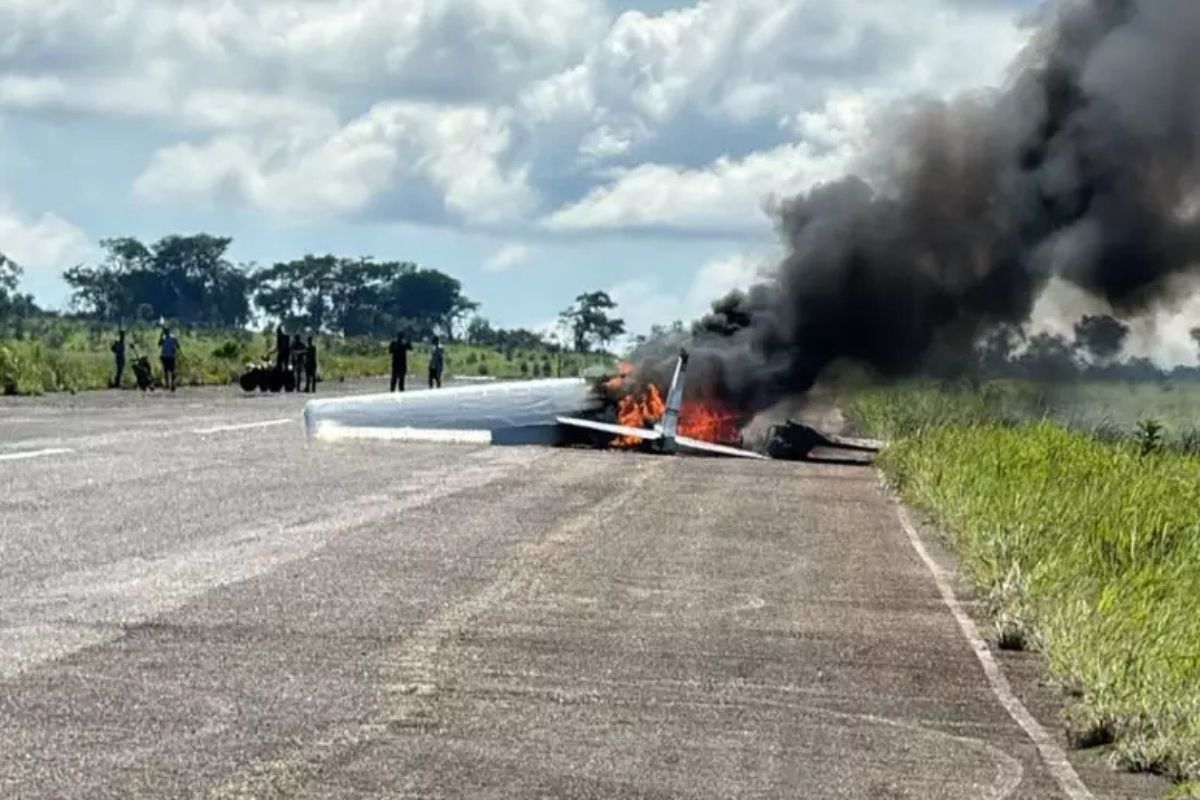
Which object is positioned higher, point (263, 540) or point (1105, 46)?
point (1105, 46)

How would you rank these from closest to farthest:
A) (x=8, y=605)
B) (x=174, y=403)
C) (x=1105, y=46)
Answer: (x=8, y=605) → (x=1105, y=46) → (x=174, y=403)

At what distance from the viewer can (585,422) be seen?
3152 centimetres

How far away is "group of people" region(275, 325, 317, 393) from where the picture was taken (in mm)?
59406

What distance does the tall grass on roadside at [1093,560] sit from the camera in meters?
9.41

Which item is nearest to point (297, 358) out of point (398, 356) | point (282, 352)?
point (282, 352)

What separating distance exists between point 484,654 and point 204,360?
65.8 metres

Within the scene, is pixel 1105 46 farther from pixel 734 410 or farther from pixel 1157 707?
pixel 1157 707

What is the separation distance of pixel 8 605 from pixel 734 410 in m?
20.6

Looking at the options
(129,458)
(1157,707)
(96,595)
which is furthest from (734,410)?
(1157,707)

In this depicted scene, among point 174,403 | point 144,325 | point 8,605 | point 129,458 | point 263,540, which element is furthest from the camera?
point 144,325

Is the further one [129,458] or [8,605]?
[129,458]

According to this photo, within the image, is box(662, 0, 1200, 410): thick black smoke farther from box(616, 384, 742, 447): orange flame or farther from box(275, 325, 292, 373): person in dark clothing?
box(275, 325, 292, 373): person in dark clothing

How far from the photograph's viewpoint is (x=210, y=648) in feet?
36.4

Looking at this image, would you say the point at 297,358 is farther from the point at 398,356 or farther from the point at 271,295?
the point at 271,295
